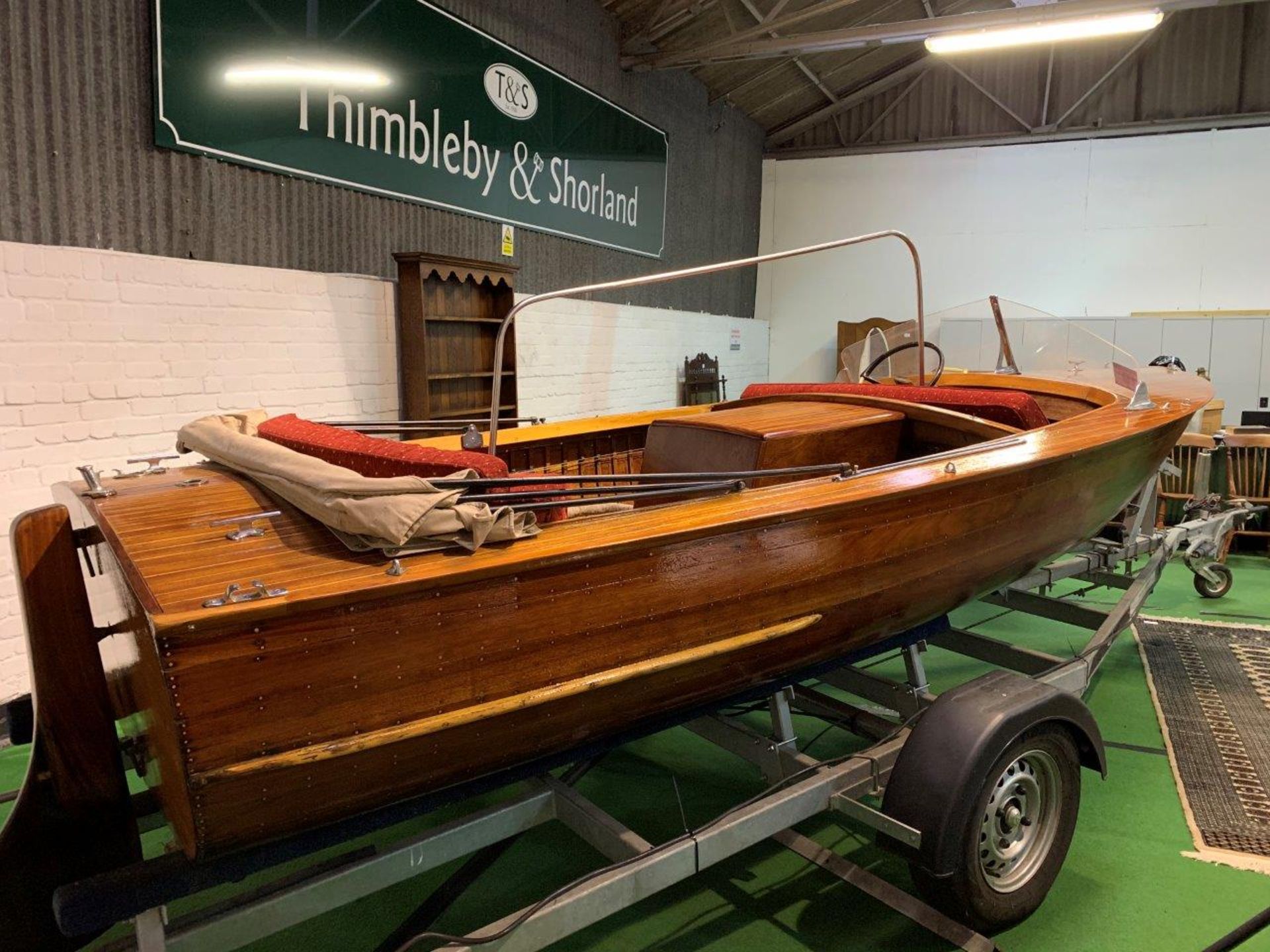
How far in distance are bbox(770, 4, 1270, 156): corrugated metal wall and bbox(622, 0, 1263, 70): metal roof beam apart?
1678mm

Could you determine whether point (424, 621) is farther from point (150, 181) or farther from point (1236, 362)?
point (1236, 362)

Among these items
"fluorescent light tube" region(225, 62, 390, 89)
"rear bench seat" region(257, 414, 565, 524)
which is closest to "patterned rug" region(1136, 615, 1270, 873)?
"rear bench seat" region(257, 414, 565, 524)

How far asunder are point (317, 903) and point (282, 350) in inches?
129

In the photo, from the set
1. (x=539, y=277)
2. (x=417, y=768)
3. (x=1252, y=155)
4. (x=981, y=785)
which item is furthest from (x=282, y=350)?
(x=1252, y=155)

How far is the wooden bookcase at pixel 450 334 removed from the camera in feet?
15.1

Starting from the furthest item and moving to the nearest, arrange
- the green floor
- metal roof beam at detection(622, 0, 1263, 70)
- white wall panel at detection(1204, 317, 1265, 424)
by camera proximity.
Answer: white wall panel at detection(1204, 317, 1265, 424), metal roof beam at detection(622, 0, 1263, 70), the green floor

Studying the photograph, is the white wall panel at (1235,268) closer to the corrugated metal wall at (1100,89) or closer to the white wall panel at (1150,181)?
the white wall panel at (1150,181)

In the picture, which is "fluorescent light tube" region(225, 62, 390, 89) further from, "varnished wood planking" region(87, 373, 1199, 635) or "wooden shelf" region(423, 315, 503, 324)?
"varnished wood planking" region(87, 373, 1199, 635)

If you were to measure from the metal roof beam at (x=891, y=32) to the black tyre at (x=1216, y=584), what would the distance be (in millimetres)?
4228

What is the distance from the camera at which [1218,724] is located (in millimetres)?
2916

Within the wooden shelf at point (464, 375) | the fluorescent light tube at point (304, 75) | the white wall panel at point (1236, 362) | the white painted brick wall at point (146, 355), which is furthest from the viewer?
the white wall panel at point (1236, 362)

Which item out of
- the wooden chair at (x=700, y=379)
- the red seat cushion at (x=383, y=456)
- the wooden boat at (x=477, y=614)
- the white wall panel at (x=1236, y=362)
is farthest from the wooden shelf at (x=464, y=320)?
the white wall panel at (x=1236, y=362)

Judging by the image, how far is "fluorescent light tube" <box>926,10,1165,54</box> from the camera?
6000 millimetres

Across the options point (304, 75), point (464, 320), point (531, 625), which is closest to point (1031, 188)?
point (464, 320)
